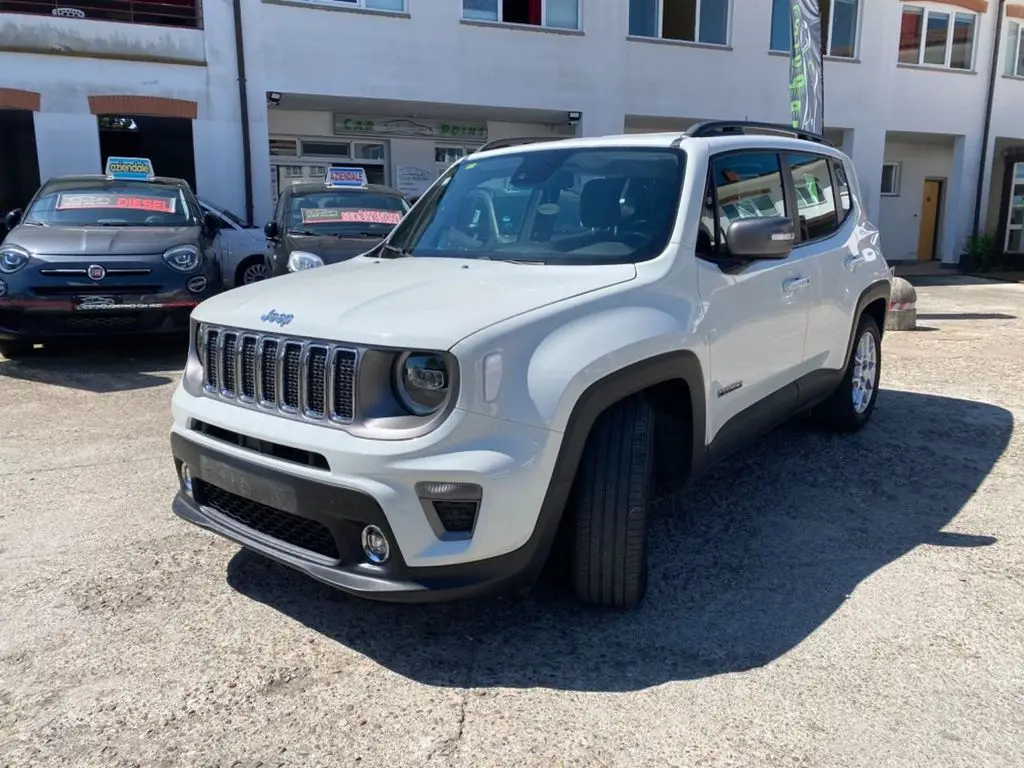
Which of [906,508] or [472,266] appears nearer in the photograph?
[472,266]

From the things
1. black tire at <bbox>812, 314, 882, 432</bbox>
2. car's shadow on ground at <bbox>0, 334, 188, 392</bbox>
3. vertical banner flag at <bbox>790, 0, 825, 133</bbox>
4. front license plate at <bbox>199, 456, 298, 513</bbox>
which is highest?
vertical banner flag at <bbox>790, 0, 825, 133</bbox>

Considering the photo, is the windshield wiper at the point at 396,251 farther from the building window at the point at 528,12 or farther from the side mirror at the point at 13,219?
the building window at the point at 528,12

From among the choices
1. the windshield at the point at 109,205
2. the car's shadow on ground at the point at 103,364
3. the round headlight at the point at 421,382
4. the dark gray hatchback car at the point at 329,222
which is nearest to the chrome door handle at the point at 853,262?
the round headlight at the point at 421,382

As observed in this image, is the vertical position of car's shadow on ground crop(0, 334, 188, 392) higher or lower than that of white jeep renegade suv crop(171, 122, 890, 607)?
lower

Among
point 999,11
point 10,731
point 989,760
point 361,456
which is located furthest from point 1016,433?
point 999,11

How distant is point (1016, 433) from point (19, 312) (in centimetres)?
763

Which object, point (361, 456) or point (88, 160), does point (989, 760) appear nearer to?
point (361, 456)

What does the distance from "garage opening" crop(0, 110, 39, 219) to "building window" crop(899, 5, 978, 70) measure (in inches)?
724

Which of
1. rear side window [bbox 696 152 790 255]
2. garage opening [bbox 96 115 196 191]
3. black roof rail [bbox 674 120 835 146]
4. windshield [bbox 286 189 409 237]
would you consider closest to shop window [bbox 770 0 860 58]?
windshield [bbox 286 189 409 237]

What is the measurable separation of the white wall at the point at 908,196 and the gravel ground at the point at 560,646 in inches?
748

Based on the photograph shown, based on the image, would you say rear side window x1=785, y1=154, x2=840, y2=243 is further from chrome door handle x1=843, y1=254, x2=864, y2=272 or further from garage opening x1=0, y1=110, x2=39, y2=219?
garage opening x1=0, y1=110, x2=39, y2=219

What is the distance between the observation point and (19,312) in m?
7.04

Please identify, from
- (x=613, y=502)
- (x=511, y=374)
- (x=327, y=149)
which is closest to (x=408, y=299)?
(x=511, y=374)

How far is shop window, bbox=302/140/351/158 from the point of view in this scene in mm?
16078
